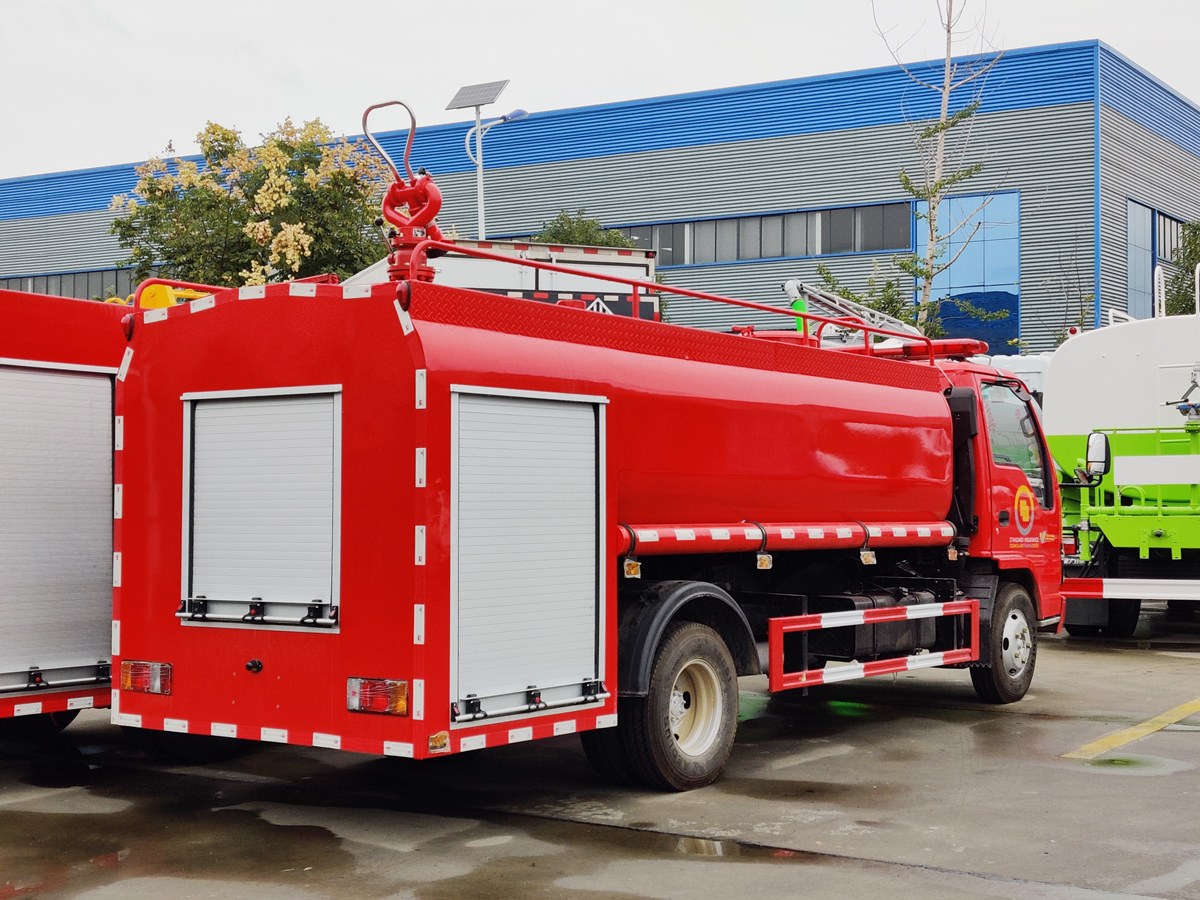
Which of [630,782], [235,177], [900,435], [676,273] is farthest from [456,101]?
[630,782]

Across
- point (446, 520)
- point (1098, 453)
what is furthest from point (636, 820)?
point (1098, 453)

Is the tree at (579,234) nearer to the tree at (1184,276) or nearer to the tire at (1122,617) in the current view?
the tree at (1184,276)

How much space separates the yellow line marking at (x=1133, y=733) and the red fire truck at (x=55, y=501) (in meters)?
6.39

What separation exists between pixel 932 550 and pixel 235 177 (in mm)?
17177

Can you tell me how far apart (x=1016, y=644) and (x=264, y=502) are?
7014 millimetres

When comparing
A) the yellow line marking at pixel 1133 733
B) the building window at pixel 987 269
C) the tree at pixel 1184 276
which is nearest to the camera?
the yellow line marking at pixel 1133 733

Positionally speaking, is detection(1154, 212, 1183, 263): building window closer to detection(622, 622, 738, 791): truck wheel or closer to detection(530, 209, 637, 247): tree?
detection(530, 209, 637, 247): tree

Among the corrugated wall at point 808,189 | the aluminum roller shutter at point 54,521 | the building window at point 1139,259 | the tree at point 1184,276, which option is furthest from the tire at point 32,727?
the building window at point 1139,259

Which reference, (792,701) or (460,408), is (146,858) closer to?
(460,408)

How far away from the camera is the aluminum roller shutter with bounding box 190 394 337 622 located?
7.07 meters

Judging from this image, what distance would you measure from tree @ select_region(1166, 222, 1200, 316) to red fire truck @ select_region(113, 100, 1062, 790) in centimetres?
3049

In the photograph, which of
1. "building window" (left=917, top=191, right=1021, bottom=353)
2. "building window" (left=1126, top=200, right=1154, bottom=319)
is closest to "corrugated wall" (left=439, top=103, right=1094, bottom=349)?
"building window" (left=917, top=191, right=1021, bottom=353)

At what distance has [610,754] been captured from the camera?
8.02 metres

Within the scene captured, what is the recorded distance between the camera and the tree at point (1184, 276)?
120 feet
